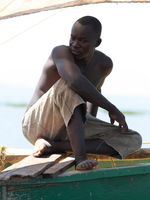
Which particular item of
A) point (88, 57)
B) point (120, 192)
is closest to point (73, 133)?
point (120, 192)

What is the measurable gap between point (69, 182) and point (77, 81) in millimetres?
630

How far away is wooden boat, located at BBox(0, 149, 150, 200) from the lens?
6.63 feet

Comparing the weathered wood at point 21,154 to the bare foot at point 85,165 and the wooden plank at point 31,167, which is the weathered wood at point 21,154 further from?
the bare foot at point 85,165

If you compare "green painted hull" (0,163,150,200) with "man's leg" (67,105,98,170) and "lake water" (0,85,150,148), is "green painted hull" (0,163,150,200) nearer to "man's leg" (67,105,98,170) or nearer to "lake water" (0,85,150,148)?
"man's leg" (67,105,98,170)

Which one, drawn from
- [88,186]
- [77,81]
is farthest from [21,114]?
[88,186]

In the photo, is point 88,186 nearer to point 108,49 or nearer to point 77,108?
point 77,108

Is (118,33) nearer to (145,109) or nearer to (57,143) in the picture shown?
(145,109)

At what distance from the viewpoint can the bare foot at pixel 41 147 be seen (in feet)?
7.97

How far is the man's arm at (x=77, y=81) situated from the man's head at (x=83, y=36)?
7 centimetres

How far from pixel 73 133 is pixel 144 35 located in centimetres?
1470

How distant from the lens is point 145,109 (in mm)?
14617

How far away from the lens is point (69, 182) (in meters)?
2.15

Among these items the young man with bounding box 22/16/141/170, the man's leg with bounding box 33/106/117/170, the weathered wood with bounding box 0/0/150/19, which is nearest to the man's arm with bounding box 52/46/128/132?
the young man with bounding box 22/16/141/170

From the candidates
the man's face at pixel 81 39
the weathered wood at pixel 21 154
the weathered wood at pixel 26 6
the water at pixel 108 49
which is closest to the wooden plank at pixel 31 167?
the weathered wood at pixel 21 154
